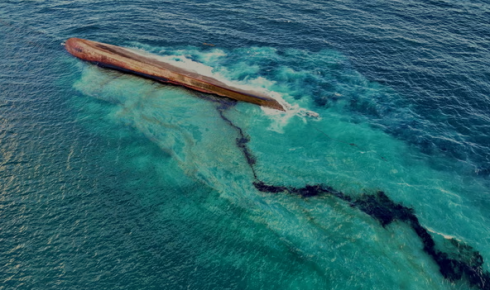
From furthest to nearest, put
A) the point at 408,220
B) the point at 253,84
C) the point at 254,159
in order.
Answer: the point at 253,84
the point at 254,159
the point at 408,220

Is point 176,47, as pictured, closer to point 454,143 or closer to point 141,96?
point 141,96

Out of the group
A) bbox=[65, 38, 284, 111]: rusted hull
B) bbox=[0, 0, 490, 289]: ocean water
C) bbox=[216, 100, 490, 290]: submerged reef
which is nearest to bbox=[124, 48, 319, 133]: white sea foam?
bbox=[0, 0, 490, 289]: ocean water

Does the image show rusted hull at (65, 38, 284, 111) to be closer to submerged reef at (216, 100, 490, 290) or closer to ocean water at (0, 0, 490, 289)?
ocean water at (0, 0, 490, 289)

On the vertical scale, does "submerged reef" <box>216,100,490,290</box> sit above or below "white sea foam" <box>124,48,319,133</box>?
below

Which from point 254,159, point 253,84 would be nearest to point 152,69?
point 253,84

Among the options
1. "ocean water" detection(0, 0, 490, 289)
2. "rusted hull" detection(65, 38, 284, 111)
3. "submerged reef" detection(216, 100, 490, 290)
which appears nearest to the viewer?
"submerged reef" detection(216, 100, 490, 290)

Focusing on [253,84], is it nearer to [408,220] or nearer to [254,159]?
[254,159]

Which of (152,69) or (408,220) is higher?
(152,69)
